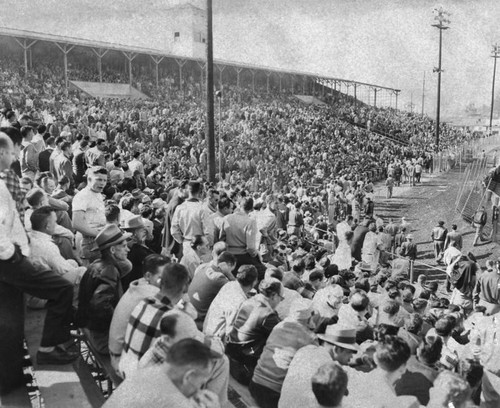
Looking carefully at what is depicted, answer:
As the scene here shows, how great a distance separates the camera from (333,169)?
28.9 meters

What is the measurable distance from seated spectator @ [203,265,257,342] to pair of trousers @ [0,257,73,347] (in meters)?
1.18

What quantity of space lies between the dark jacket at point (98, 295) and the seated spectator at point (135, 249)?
2.51 ft

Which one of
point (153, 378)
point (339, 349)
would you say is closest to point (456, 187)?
point (339, 349)

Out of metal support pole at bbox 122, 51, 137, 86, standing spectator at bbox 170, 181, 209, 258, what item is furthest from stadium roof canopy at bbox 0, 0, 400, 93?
standing spectator at bbox 170, 181, 209, 258

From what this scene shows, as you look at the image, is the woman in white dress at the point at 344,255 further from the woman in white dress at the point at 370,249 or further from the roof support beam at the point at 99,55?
the roof support beam at the point at 99,55

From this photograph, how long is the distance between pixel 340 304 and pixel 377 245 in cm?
742

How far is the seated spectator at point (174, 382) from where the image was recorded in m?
2.85

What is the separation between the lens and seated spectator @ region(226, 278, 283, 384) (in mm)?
4680

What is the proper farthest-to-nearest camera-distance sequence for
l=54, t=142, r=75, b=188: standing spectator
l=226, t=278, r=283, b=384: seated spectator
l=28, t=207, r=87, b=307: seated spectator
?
1. l=54, t=142, r=75, b=188: standing spectator
2. l=226, t=278, r=283, b=384: seated spectator
3. l=28, t=207, r=87, b=307: seated spectator

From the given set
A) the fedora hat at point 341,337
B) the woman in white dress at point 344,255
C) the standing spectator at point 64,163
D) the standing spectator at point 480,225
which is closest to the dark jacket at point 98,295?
the fedora hat at point 341,337

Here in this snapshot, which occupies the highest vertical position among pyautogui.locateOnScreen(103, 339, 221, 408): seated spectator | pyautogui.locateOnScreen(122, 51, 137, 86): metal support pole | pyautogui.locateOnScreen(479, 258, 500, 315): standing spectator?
pyautogui.locateOnScreen(122, 51, 137, 86): metal support pole

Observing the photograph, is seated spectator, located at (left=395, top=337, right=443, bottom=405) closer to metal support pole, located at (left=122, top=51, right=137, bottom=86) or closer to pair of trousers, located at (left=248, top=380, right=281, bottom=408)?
pair of trousers, located at (left=248, top=380, right=281, bottom=408)

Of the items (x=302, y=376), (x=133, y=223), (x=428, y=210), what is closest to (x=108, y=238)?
(x=133, y=223)

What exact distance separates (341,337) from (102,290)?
6.39 feet
